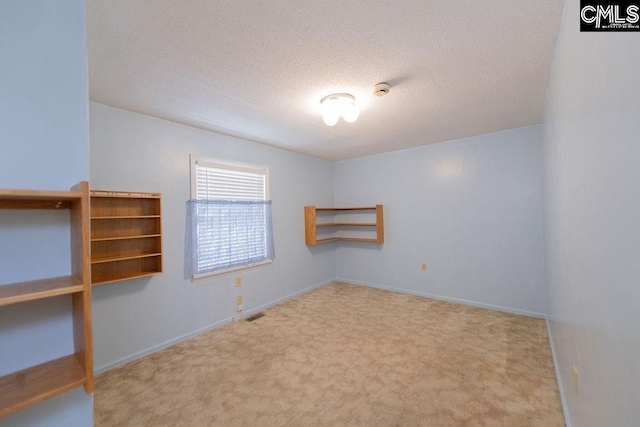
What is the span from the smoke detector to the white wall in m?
2.26

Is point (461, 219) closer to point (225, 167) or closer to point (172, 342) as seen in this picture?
point (225, 167)

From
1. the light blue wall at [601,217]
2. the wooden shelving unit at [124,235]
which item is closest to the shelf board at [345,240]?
the wooden shelving unit at [124,235]

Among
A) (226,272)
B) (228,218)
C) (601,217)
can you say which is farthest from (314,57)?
(226,272)

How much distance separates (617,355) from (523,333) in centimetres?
253

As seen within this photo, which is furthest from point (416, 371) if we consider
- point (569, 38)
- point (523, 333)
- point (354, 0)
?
point (354, 0)

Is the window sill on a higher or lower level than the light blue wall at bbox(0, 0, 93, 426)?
lower

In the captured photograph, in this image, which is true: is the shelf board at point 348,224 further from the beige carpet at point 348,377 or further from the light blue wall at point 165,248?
the beige carpet at point 348,377

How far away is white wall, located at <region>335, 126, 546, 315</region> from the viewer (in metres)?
3.26

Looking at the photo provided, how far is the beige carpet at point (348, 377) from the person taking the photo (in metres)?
1.74

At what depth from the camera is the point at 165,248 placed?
273cm

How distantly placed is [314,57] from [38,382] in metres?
2.04

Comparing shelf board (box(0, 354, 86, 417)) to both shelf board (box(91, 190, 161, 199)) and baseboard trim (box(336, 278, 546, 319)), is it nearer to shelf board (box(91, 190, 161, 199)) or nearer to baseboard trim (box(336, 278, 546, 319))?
shelf board (box(91, 190, 161, 199))

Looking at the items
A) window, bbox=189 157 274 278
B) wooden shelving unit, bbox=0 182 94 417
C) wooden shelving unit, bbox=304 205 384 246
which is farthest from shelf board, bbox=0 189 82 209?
wooden shelving unit, bbox=304 205 384 246

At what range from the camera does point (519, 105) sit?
258 cm
